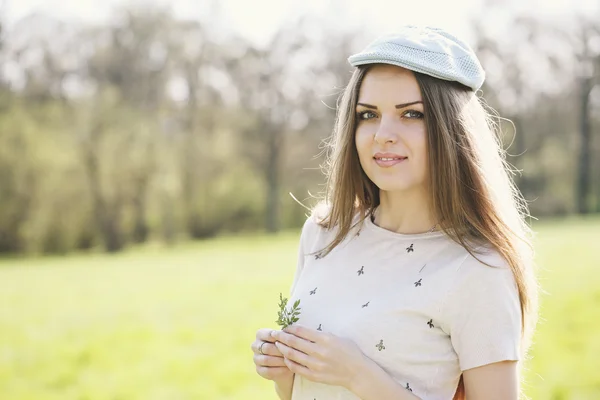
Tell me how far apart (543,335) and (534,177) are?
24.3 meters

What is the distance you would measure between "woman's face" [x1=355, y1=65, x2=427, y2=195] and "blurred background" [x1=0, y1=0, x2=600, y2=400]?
725cm

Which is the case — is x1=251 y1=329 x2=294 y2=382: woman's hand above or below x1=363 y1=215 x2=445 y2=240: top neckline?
below

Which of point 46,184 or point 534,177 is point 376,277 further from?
point 534,177

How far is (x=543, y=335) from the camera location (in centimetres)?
696

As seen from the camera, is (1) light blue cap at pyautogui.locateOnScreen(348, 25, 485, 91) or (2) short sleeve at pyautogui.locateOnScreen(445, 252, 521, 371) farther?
(1) light blue cap at pyautogui.locateOnScreen(348, 25, 485, 91)

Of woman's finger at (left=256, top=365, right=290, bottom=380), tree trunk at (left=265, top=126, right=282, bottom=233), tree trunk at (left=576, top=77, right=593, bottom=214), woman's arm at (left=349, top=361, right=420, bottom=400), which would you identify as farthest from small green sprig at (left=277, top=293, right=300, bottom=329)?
tree trunk at (left=265, top=126, right=282, bottom=233)

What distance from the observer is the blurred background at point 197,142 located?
13.2 meters

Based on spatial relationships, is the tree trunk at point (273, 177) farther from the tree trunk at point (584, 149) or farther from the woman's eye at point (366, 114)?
the woman's eye at point (366, 114)

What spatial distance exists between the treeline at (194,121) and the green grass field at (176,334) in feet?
33.8

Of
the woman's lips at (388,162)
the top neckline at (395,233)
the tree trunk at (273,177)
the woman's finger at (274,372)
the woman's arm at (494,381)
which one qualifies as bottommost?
the tree trunk at (273,177)

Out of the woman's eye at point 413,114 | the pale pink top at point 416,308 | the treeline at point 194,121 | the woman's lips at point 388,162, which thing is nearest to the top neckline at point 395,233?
the pale pink top at point 416,308

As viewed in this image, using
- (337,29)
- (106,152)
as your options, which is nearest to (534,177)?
(337,29)

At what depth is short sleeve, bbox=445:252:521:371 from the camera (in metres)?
2.00

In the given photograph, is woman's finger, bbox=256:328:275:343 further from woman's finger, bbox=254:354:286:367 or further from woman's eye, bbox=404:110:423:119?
woman's eye, bbox=404:110:423:119
